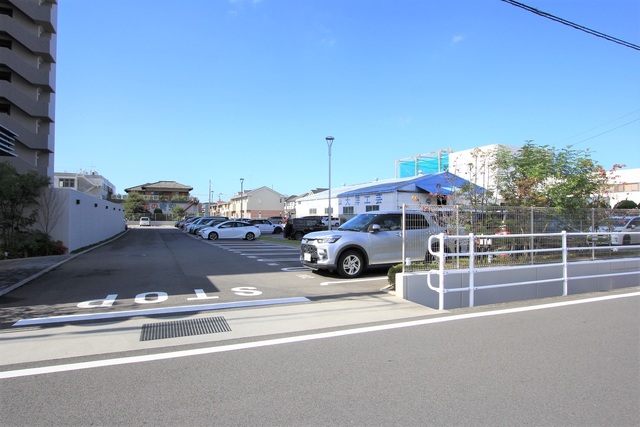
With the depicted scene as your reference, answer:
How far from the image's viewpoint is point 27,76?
27328 millimetres

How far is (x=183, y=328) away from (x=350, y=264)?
5261mm

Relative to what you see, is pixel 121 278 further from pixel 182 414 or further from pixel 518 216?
pixel 518 216

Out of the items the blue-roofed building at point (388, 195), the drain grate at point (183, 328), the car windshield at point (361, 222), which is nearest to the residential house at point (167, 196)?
the blue-roofed building at point (388, 195)

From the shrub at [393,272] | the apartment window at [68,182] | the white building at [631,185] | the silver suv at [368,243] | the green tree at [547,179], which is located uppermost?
the apartment window at [68,182]

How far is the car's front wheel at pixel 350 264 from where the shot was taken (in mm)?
10250

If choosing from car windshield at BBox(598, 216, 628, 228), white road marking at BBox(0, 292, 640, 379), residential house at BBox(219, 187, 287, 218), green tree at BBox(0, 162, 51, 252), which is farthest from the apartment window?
car windshield at BBox(598, 216, 628, 228)

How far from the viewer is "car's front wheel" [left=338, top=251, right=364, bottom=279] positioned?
1025 centimetres

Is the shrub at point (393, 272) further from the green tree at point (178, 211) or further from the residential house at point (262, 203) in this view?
the green tree at point (178, 211)

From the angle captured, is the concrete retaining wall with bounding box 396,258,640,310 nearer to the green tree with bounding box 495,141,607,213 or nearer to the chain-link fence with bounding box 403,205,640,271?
the chain-link fence with bounding box 403,205,640,271

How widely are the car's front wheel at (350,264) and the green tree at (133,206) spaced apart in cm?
7356

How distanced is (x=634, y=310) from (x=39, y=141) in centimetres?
3351

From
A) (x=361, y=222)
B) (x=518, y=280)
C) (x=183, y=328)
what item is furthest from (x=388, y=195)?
(x=183, y=328)

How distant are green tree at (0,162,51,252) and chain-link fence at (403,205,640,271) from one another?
48.1 feet

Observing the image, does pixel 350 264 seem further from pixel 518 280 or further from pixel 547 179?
pixel 547 179
